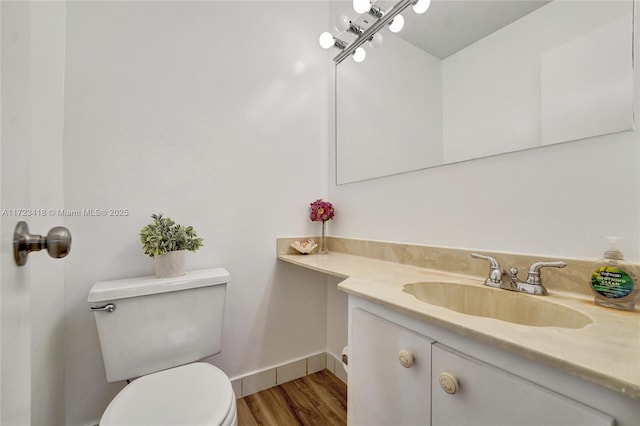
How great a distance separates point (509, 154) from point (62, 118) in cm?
170

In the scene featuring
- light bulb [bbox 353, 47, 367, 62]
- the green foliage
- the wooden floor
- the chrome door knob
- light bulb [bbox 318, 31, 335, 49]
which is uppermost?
light bulb [bbox 318, 31, 335, 49]

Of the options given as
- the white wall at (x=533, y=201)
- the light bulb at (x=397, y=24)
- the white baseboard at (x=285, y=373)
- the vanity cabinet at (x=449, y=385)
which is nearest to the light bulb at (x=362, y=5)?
the light bulb at (x=397, y=24)

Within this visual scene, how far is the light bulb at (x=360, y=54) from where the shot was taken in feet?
4.94

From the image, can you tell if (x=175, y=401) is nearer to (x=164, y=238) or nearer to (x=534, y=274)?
(x=164, y=238)

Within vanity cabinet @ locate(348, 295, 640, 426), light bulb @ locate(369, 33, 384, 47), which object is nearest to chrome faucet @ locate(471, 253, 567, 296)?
vanity cabinet @ locate(348, 295, 640, 426)

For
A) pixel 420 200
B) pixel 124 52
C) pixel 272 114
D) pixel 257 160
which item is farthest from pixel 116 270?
pixel 420 200

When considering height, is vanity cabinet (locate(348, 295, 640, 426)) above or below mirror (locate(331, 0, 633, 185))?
below

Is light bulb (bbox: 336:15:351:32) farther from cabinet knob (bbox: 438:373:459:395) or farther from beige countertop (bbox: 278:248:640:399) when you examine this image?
cabinet knob (bbox: 438:373:459:395)

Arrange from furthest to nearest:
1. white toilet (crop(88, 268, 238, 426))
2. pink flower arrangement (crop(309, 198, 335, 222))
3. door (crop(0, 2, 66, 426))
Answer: pink flower arrangement (crop(309, 198, 335, 222))
white toilet (crop(88, 268, 238, 426))
door (crop(0, 2, 66, 426))

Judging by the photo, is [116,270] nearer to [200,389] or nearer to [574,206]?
[200,389]

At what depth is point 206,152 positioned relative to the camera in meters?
1.33

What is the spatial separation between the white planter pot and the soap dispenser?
1.38 meters

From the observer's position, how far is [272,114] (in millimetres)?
1527

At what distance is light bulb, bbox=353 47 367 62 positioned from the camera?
1.51m
